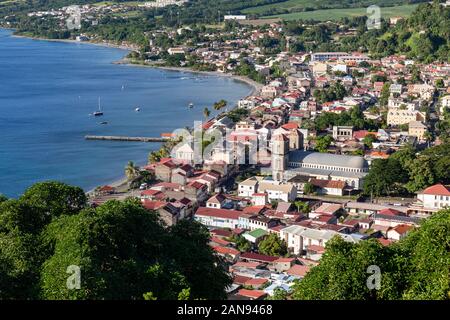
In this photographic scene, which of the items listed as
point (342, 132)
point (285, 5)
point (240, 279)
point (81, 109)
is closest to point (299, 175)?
point (342, 132)

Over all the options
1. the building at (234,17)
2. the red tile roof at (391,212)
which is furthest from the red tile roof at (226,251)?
the building at (234,17)

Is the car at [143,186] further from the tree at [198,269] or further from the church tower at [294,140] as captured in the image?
the tree at [198,269]

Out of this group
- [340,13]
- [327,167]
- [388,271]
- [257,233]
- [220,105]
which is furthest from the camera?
[340,13]

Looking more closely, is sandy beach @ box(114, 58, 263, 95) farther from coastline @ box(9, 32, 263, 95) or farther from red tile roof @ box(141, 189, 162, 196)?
red tile roof @ box(141, 189, 162, 196)

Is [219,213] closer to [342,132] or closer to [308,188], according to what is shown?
[308,188]

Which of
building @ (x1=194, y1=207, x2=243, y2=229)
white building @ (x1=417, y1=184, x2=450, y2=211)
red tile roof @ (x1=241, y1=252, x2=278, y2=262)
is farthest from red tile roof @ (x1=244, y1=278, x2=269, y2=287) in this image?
white building @ (x1=417, y1=184, x2=450, y2=211)

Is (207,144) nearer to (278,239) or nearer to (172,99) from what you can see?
(278,239)
